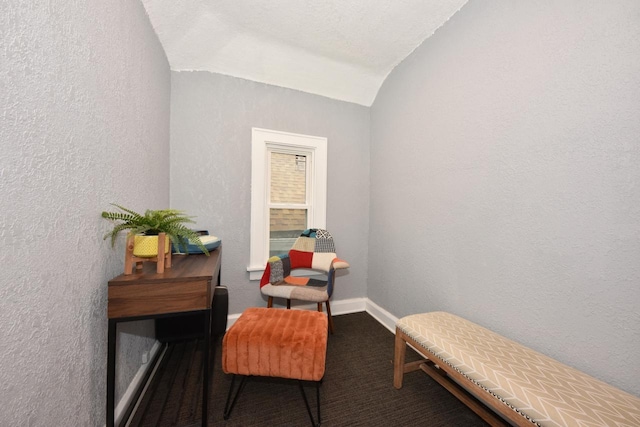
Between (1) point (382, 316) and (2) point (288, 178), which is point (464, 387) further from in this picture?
(2) point (288, 178)

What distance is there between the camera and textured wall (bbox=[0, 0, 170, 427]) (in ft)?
2.15

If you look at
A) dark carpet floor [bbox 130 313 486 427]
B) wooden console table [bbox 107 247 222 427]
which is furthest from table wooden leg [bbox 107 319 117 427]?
dark carpet floor [bbox 130 313 486 427]

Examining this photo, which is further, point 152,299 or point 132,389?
point 132,389

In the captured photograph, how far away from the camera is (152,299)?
104 cm

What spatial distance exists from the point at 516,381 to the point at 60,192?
6.60 ft

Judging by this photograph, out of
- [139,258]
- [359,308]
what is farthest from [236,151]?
[359,308]

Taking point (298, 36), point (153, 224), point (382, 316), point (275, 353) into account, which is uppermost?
point (298, 36)

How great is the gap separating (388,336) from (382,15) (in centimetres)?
284

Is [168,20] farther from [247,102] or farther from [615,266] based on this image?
[615,266]

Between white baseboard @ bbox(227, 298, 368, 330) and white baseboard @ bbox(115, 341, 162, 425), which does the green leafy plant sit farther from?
white baseboard @ bbox(227, 298, 368, 330)

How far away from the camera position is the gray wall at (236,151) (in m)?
2.13

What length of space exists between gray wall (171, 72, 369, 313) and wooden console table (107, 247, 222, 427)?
1158mm

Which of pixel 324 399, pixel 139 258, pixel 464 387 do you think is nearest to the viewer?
pixel 139 258

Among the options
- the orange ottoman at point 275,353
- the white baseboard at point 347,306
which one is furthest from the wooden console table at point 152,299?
the white baseboard at point 347,306
